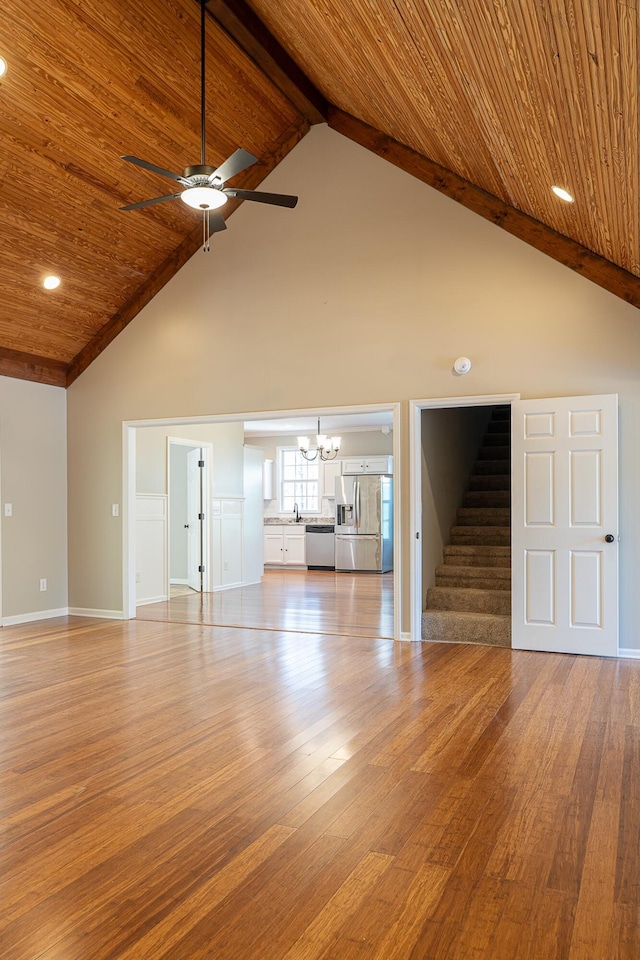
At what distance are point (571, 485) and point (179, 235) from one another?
14.8ft

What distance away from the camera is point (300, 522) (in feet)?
44.1

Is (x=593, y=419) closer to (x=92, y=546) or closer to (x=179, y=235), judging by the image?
(x=179, y=235)

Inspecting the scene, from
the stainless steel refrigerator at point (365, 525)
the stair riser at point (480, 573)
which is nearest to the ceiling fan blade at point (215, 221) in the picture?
the stair riser at point (480, 573)

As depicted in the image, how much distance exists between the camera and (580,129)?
3527 mm

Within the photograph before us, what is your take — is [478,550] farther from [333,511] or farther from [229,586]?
[333,511]

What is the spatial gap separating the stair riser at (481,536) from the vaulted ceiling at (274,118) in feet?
9.02

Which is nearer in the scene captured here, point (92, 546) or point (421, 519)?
point (421, 519)

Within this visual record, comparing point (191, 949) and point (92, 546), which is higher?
point (92, 546)

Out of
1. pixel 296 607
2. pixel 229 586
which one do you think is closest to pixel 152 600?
pixel 229 586

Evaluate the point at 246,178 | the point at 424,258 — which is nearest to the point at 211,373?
the point at 246,178

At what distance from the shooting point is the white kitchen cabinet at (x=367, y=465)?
13.0 meters

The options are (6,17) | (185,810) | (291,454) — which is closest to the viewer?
(185,810)

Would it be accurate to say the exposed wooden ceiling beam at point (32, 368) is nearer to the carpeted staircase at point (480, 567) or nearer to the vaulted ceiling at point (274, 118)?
the vaulted ceiling at point (274, 118)

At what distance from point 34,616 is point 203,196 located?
5.00 metres
